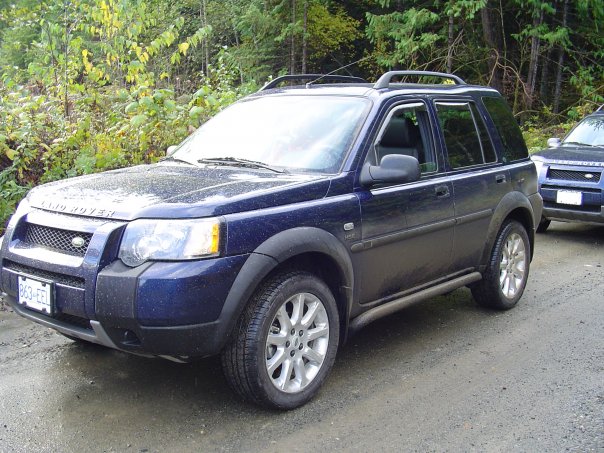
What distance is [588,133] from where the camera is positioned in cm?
970

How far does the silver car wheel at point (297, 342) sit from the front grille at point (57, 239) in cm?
110

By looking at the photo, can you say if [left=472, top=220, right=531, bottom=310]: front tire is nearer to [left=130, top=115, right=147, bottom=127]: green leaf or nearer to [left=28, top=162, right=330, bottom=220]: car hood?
[left=28, top=162, right=330, bottom=220]: car hood

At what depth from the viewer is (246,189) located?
146 inches

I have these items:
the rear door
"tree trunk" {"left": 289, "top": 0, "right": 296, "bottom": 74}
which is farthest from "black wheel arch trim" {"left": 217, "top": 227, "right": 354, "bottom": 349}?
"tree trunk" {"left": 289, "top": 0, "right": 296, "bottom": 74}

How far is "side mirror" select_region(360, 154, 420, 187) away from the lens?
13.4ft

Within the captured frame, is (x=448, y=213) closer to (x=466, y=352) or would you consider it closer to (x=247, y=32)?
(x=466, y=352)

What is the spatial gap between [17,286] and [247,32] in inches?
782

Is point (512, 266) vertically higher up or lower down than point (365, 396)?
higher up

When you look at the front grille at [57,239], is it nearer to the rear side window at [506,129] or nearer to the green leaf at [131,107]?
the rear side window at [506,129]

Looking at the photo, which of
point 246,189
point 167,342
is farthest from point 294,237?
point 167,342

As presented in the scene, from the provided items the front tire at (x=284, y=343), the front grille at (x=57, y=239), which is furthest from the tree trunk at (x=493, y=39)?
the front grille at (x=57, y=239)

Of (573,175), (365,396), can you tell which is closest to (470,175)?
A: (365,396)

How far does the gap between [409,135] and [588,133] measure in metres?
6.07

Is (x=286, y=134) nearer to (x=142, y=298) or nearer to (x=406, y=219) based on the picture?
(x=406, y=219)
